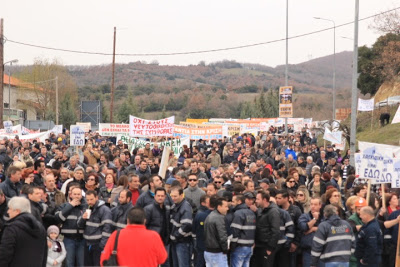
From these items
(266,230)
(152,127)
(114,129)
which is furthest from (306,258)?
(114,129)

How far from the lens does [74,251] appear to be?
11.1 metres

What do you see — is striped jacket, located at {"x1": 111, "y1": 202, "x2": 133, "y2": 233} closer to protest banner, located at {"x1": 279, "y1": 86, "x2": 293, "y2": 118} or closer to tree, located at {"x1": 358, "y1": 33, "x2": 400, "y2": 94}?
protest banner, located at {"x1": 279, "y1": 86, "x2": 293, "y2": 118}

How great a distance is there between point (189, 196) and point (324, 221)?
10.6 feet

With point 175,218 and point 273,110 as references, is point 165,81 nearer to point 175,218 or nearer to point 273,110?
point 273,110

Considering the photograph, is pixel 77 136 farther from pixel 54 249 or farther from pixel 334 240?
pixel 334 240

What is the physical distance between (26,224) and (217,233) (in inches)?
130

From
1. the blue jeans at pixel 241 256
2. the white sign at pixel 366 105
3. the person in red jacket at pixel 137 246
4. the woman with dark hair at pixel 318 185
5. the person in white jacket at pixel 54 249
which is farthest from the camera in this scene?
the white sign at pixel 366 105

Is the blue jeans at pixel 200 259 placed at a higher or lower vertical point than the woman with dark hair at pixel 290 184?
lower

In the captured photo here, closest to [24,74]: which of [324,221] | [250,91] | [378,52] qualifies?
[378,52]

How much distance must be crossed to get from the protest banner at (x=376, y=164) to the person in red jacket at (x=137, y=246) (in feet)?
19.2

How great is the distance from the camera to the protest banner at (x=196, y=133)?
33.2 m

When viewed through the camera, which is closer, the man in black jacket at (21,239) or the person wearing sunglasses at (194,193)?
the man in black jacket at (21,239)

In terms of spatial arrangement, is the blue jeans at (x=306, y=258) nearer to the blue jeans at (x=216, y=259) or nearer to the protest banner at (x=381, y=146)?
the blue jeans at (x=216, y=259)

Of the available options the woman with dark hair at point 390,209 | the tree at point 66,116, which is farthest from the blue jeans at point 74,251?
the tree at point 66,116
